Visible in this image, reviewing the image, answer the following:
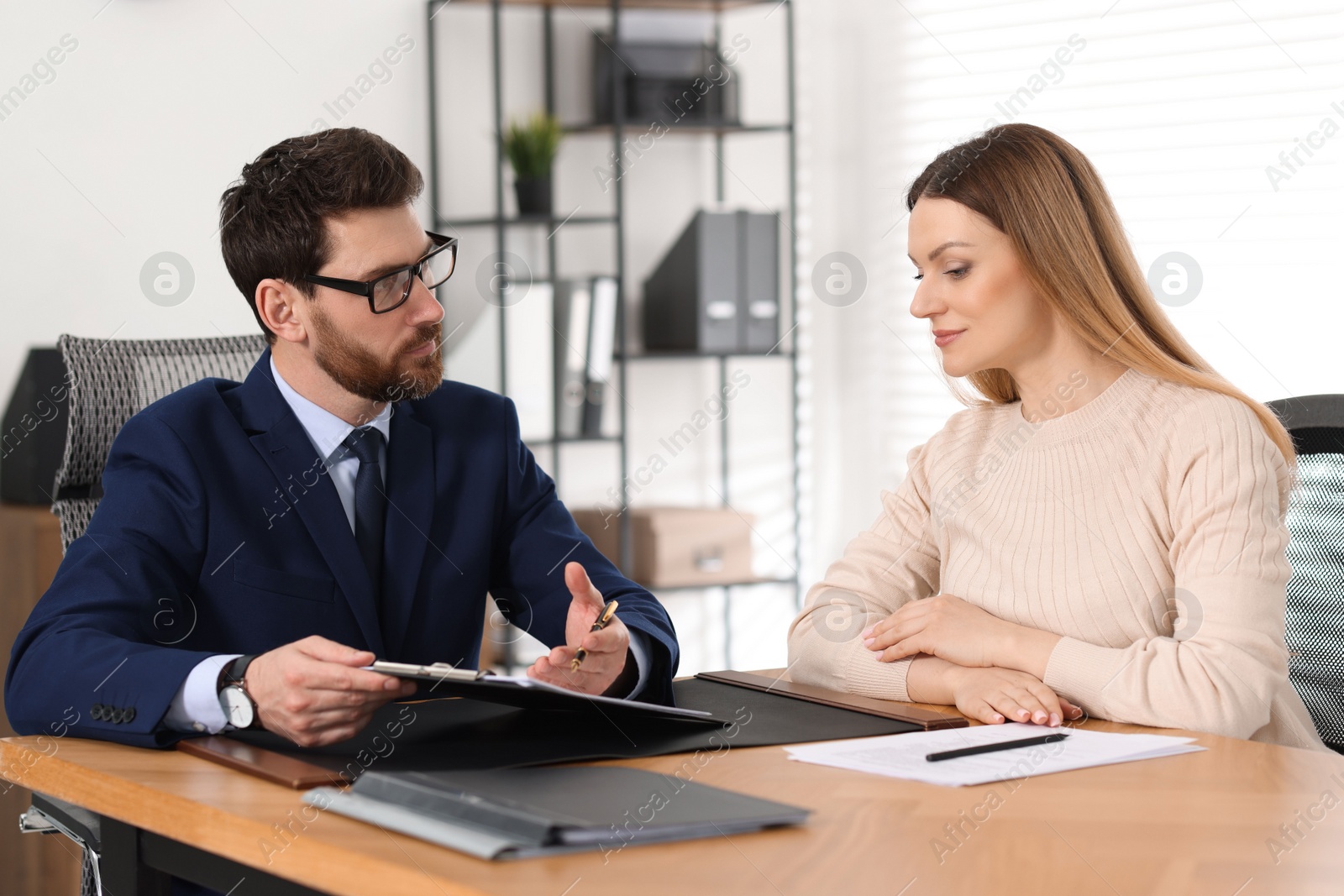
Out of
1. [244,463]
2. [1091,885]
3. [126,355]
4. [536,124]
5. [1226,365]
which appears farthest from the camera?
[536,124]

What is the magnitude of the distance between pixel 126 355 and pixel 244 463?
33 cm

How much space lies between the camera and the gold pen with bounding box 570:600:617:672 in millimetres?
1403

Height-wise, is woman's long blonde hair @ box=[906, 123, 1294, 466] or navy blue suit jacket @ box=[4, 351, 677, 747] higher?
woman's long blonde hair @ box=[906, 123, 1294, 466]

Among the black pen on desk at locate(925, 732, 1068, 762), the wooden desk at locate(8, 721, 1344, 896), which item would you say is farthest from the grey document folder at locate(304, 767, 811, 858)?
the black pen on desk at locate(925, 732, 1068, 762)

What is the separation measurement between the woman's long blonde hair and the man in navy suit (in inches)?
25.1

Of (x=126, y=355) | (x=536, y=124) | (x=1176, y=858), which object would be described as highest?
(x=536, y=124)

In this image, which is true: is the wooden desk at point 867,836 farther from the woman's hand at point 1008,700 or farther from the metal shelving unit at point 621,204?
the metal shelving unit at point 621,204

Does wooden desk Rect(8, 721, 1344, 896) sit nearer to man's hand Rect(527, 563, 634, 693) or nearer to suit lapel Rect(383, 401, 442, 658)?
man's hand Rect(527, 563, 634, 693)

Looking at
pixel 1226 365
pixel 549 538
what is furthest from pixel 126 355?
pixel 1226 365

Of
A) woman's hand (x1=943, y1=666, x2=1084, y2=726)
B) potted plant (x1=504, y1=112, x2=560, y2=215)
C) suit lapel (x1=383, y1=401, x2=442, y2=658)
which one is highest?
potted plant (x1=504, y1=112, x2=560, y2=215)

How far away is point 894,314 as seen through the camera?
4.02 meters

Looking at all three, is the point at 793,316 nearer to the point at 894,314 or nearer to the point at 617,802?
the point at 894,314

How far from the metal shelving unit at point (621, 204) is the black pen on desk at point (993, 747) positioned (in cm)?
242

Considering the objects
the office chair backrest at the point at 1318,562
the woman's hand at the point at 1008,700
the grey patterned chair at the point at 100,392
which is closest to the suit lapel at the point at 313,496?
the grey patterned chair at the point at 100,392
